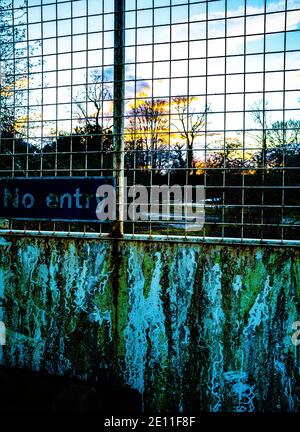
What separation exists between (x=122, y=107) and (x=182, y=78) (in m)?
0.47

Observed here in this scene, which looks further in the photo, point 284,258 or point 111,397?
point 111,397

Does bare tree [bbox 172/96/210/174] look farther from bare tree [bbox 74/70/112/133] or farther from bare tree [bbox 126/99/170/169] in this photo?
bare tree [bbox 74/70/112/133]

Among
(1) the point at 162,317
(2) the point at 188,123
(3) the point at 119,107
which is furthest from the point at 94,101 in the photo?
(1) the point at 162,317

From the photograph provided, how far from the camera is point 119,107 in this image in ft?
8.68

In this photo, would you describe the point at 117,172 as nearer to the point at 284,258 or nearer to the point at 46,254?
the point at 46,254

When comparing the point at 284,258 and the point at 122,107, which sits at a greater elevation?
the point at 122,107

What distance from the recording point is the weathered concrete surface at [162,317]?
7.75 ft

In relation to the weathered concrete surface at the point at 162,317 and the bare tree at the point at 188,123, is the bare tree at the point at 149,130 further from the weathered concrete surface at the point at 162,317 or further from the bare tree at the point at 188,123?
the weathered concrete surface at the point at 162,317

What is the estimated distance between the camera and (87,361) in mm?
2709

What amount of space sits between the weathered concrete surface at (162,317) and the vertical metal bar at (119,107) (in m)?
0.26

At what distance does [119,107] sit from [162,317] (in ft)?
4.94
